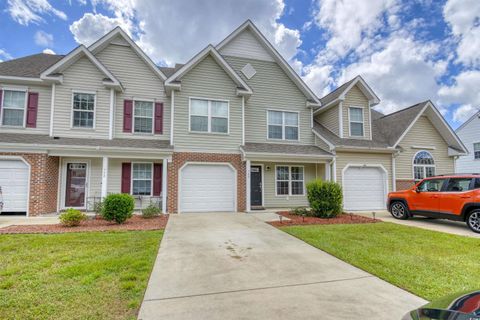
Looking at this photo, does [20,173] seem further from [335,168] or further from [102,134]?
[335,168]

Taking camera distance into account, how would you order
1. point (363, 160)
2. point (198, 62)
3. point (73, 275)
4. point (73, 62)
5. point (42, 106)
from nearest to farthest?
1. point (73, 275)
2. point (73, 62)
3. point (42, 106)
4. point (198, 62)
5. point (363, 160)

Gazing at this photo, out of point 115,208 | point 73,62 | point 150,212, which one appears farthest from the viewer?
point 73,62

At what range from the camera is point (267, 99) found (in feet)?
46.9

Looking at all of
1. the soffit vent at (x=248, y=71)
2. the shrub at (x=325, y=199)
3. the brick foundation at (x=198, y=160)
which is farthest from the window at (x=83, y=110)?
the shrub at (x=325, y=199)

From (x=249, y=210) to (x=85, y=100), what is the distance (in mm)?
9607

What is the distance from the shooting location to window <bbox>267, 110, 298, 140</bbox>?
46.8ft

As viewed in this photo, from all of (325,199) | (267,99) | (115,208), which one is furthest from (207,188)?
(267,99)

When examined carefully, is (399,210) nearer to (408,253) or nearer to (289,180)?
(289,180)

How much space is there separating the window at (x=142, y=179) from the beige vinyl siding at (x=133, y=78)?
155 cm

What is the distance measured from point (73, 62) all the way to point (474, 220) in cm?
1752

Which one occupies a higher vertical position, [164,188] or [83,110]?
[83,110]

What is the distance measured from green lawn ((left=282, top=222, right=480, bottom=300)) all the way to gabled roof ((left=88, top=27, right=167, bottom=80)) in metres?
10.6

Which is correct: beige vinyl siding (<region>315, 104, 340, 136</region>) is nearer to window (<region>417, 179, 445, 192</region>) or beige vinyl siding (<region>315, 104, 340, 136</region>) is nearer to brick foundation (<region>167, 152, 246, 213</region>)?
window (<region>417, 179, 445, 192</region>)

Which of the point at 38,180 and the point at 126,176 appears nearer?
the point at 38,180
